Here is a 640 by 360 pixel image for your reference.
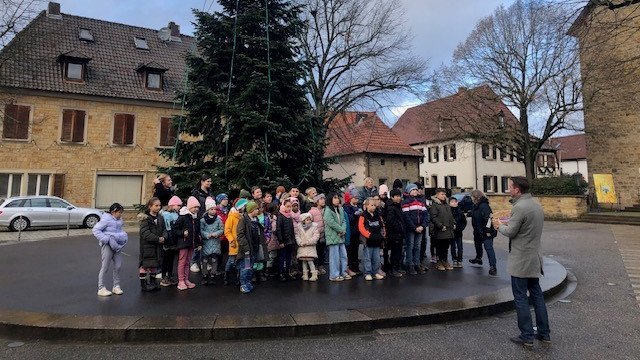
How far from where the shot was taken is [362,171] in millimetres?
35750

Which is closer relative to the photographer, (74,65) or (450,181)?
(74,65)

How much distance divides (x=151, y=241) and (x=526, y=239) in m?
5.71

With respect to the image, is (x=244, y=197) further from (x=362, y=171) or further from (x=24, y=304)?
(x=362, y=171)

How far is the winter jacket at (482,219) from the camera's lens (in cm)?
859

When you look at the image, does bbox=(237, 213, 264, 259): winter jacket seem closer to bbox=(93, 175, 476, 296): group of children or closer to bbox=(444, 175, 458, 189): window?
bbox=(93, 175, 476, 296): group of children

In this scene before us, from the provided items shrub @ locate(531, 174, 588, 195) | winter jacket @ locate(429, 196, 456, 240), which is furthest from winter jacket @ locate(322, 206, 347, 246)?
shrub @ locate(531, 174, 588, 195)

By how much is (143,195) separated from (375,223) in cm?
2167

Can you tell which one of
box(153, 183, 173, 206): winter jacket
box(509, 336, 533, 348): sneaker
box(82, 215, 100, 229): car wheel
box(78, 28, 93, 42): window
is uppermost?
box(78, 28, 93, 42): window

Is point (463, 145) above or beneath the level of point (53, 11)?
beneath

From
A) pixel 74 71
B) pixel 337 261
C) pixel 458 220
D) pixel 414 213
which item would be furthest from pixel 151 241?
pixel 74 71

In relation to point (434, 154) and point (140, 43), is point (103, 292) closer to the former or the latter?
point (140, 43)

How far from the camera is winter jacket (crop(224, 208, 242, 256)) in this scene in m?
7.15

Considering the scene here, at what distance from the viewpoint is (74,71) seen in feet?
80.5

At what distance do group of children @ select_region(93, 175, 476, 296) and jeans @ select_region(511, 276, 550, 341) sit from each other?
10.4ft
